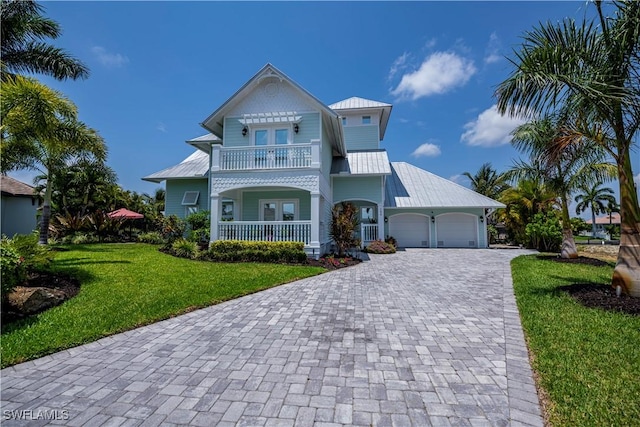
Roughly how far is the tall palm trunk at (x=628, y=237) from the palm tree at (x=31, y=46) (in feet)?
68.1

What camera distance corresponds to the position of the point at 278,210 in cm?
1502

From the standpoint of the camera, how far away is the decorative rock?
4727 millimetres

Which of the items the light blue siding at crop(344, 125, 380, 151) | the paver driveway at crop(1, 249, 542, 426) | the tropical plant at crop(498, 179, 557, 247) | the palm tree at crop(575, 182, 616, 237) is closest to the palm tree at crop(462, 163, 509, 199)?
the palm tree at crop(575, 182, 616, 237)

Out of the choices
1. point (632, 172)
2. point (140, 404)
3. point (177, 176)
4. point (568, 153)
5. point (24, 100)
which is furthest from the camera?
point (177, 176)

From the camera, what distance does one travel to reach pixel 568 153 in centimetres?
801

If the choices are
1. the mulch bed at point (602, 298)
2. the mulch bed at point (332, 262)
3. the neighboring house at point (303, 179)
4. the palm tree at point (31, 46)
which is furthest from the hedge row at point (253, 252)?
the palm tree at point (31, 46)

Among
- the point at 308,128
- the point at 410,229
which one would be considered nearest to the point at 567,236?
the point at 410,229

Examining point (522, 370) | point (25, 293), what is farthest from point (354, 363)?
point (25, 293)

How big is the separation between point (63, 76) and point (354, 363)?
1847 centimetres

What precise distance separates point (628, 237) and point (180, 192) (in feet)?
62.6

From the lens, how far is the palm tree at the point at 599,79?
5.21 m

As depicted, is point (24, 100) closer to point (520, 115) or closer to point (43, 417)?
point (43, 417)

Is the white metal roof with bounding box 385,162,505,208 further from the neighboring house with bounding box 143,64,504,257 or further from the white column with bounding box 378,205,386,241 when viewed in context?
the white column with bounding box 378,205,386,241

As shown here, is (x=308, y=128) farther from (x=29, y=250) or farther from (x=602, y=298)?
(x=602, y=298)
